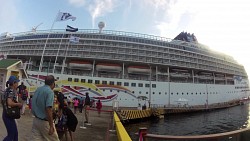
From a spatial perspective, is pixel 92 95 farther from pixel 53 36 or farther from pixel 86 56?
pixel 53 36

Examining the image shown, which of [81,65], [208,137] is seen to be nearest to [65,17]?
[81,65]

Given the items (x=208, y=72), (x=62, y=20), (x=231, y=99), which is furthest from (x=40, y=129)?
(x=231, y=99)

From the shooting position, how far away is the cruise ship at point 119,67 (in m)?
40.9

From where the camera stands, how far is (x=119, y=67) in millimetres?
43375

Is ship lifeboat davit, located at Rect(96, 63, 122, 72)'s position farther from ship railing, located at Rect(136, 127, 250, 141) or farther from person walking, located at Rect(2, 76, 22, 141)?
ship railing, located at Rect(136, 127, 250, 141)

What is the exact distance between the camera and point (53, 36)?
160 ft

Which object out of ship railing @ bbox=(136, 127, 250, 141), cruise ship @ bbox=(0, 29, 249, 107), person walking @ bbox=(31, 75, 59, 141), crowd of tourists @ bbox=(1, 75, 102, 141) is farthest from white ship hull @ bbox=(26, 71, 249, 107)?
ship railing @ bbox=(136, 127, 250, 141)

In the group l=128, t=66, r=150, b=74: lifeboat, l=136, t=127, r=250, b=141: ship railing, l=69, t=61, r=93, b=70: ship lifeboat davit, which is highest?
l=69, t=61, r=93, b=70: ship lifeboat davit

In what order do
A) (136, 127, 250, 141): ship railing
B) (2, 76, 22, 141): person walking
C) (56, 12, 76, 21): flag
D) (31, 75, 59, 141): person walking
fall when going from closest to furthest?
(136, 127, 250, 141): ship railing, (31, 75, 59, 141): person walking, (2, 76, 22, 141): person walking, (56, 12, 76, 21): flag

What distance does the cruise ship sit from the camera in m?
40.9

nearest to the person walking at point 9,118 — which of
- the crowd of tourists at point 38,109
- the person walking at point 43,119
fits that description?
the crowd of tourists at point 38,109

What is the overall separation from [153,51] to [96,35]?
37.7 feet

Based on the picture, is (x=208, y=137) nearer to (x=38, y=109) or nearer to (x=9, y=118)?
(x=38, y=109)

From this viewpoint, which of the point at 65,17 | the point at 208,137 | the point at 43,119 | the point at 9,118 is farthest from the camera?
the point at 65,17
